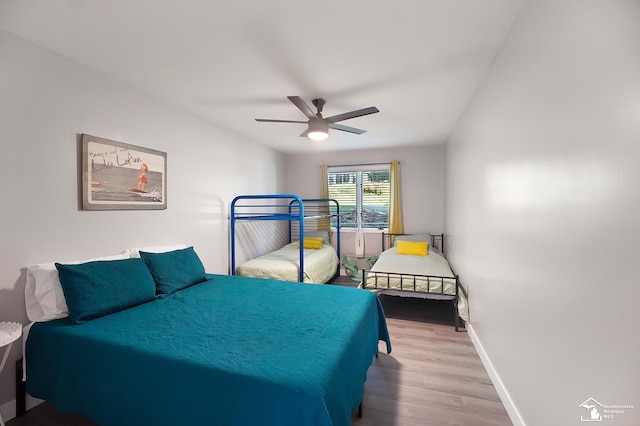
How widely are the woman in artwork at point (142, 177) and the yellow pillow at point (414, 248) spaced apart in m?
3.72

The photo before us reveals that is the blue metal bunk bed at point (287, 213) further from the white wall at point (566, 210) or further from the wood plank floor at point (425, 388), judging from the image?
the white wall at point (566, 210)

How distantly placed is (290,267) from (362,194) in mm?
2563

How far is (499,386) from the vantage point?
198 centimetres

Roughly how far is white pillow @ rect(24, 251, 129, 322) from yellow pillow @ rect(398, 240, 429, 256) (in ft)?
13.6

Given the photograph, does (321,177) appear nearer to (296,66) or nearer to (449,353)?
(296,66)

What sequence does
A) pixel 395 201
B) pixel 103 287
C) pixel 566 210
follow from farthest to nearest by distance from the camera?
pixel 395 201
pixel 103 287
pixel 566 210

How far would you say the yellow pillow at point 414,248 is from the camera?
452 centimetres

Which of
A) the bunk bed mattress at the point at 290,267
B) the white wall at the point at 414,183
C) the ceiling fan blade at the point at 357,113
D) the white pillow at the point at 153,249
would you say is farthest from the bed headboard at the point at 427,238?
the white pillow at the point at 153,249

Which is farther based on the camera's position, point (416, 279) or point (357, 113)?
point (416, 279)

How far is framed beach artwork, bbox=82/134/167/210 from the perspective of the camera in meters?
2.20

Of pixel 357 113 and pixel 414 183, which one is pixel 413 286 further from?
pixel 414 183

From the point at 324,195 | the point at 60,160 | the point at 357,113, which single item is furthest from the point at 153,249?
the point at 324,195

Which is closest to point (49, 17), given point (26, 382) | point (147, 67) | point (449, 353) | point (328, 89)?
point (147, 67)

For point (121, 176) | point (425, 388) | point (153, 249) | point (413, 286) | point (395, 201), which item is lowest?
point (425, 388)
